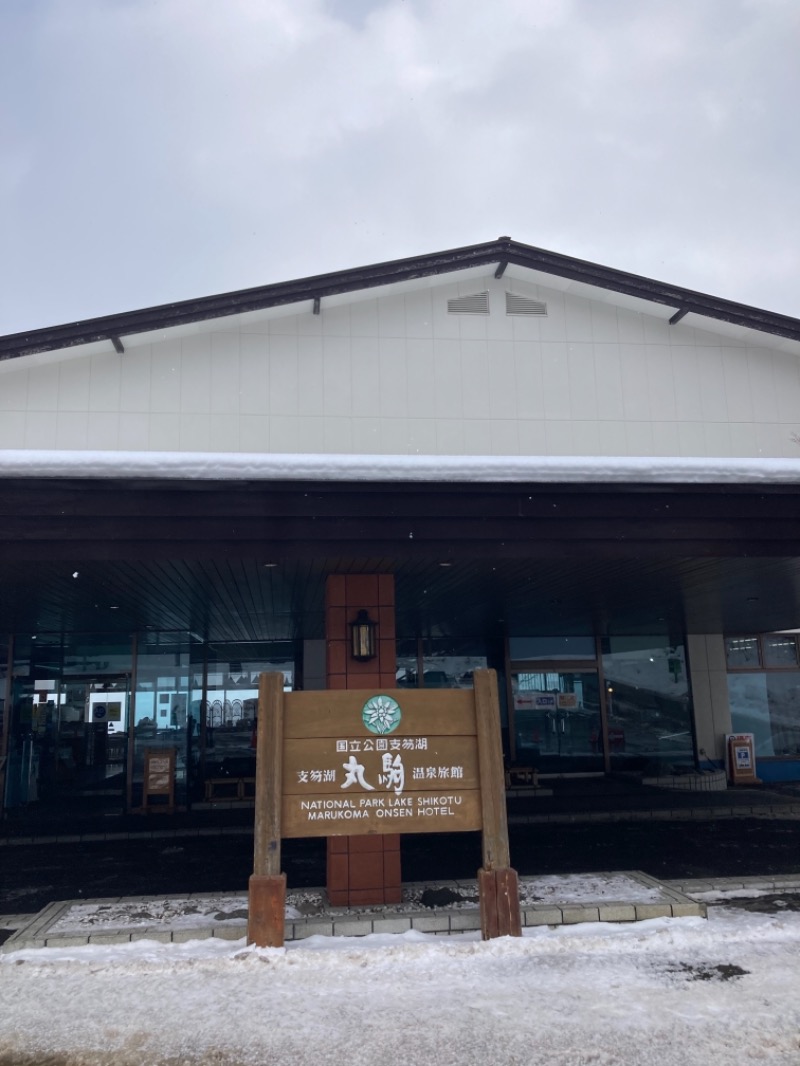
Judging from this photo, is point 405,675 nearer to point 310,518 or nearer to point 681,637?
point 681,637

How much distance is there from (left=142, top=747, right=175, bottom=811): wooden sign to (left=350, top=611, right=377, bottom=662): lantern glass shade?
300 inches

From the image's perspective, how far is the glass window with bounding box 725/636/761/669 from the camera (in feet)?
60.2

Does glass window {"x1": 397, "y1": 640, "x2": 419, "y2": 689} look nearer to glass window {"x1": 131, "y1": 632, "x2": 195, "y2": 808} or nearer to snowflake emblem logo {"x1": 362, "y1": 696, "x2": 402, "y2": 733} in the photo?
glass window {"x1": 131, "y1": 632, "x2": 195, "y2": 808}

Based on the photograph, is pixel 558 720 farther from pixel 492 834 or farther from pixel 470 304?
pixel 492 834

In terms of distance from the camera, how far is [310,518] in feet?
21.5

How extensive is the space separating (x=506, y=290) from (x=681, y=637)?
28.2 feet

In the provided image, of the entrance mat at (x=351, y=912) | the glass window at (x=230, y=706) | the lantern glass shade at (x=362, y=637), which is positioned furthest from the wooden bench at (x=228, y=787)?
the lantern glass shade at (x=362, y=637)

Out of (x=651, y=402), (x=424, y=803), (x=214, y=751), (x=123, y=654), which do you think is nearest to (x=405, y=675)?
(x=214, y=751)

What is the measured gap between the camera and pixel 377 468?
622cm

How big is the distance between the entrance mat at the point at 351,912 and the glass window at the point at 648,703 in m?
9.79

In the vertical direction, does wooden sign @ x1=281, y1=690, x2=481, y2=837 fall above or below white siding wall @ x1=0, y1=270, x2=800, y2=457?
below

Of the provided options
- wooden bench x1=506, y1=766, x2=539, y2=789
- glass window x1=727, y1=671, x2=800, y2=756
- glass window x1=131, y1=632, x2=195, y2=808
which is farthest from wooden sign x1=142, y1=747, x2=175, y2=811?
glass window x1=727, y1=671, x2=800, y2=756

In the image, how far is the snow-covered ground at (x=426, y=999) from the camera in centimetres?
439

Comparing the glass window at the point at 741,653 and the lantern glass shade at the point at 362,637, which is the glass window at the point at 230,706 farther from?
the glass window at the point at 741,653
